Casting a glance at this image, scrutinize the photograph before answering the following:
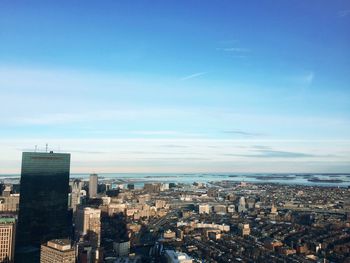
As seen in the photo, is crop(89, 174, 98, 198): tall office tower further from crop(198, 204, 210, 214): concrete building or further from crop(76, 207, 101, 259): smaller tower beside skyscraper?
crop(76, 207, 101, 259): smaller tower beside skyscraper

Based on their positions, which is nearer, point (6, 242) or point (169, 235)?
point (6, 242)

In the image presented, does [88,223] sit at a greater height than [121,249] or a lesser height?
greater

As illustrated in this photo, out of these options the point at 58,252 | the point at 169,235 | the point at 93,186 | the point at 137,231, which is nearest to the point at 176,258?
the point at 58,252

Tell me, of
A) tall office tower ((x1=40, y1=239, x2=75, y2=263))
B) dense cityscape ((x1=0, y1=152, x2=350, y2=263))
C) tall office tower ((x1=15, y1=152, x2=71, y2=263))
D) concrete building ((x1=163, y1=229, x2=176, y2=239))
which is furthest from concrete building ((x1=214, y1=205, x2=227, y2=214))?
tall office tower ((x1=40, y1=239, x2=75, y2=263))

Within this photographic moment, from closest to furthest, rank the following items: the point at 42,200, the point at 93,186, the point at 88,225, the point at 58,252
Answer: the point at 58,252 < the point at 42,200 < the point at 88,225 < the point at 93,186

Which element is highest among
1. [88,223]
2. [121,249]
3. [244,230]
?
[88,223]

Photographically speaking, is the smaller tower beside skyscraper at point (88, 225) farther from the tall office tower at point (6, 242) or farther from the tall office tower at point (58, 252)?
the tall office tower at point (58, 252)

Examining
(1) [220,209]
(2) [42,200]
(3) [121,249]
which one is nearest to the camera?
(3) [121,249]

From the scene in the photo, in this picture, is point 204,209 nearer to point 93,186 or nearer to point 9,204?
point 93,186
